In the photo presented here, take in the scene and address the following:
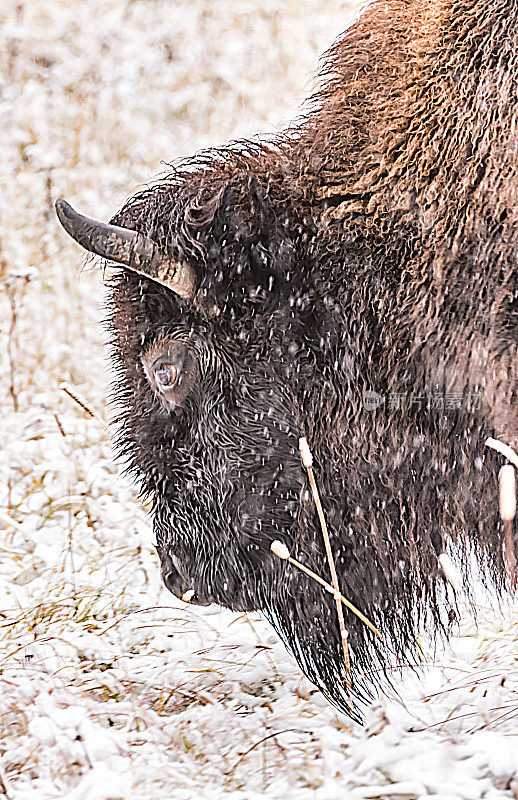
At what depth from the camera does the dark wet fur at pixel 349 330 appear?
257 centimetres

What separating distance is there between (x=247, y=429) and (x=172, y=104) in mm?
6292

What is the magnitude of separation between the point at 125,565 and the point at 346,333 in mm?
2133

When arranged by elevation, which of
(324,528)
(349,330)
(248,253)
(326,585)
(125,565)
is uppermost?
(248,253)

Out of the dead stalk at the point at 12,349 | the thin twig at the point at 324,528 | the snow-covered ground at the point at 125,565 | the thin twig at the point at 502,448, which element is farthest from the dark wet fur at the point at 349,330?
the dead stalk at the point at 12,349

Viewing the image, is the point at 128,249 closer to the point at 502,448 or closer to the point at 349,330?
the point at 349,330

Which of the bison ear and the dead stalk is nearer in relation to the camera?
the bison ear

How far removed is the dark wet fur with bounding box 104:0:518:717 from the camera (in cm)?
257

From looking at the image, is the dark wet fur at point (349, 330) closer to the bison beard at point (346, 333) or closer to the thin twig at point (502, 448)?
the bison beard at point (346, 333)

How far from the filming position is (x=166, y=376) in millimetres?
2682

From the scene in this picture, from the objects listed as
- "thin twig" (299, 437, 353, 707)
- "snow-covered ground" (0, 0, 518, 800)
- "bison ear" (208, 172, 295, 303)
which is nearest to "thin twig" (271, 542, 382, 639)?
"thin twig" (299, 437, 353, 707)

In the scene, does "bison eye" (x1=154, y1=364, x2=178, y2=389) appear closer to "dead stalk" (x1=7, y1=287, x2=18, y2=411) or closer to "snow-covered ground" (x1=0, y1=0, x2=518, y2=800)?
"snow-covered ground" (x1=0, y1=0, x2=518, y2=800)

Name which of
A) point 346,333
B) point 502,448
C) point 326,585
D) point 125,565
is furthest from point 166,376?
point 125,565

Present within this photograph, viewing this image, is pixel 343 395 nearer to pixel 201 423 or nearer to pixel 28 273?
pixel 201 423

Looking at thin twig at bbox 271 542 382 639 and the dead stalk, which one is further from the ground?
the dead stalk
